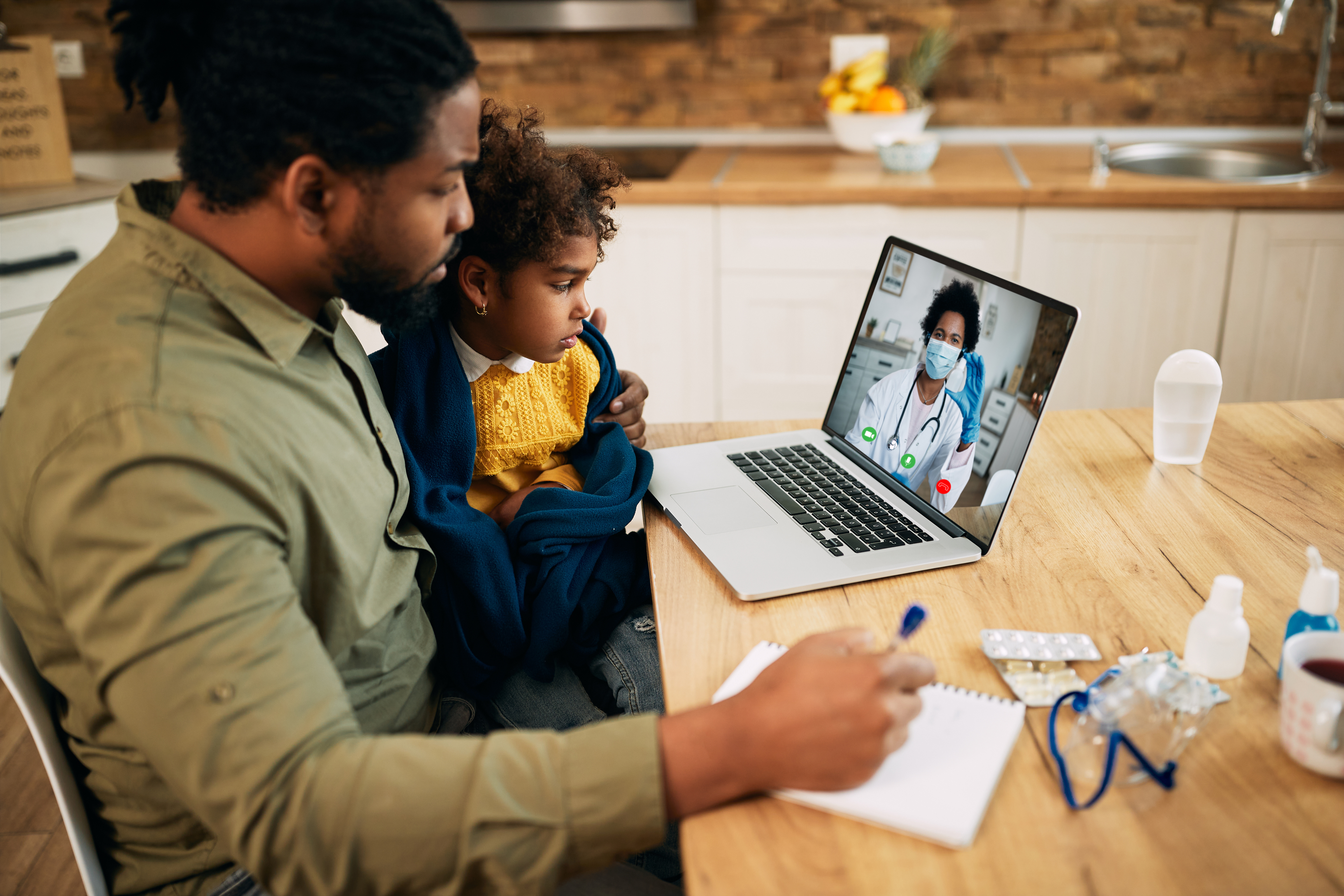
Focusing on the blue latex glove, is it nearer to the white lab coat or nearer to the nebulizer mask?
the white lab coat

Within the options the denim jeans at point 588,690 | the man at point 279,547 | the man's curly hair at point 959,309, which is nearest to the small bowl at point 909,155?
the man's curly hair at point 959,309

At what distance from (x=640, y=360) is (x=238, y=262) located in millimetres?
1944

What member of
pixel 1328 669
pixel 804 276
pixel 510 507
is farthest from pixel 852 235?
pixel 1328 669

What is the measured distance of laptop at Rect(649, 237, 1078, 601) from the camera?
1.04 meters

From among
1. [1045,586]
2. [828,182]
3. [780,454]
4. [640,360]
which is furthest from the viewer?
[640,360]

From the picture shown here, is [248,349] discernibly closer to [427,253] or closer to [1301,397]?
[427,253]

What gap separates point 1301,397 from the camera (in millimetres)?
2566

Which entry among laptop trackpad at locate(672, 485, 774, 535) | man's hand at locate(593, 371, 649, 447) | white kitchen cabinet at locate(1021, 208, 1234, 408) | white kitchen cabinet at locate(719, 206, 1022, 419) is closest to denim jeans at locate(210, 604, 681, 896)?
laptop trackpad at locate(672, 485, 774, 535)

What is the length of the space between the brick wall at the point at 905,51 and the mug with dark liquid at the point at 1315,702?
8.28ft

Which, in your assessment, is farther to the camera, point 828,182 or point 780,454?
point 828,182

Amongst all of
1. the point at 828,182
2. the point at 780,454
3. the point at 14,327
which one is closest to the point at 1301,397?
the point at 828,182

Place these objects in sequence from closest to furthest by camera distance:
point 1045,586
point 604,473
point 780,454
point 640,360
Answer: point 1045,586
point 604,473
point 780,454
point 640,360

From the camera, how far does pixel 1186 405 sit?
127 centimetres

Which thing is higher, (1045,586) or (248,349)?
(248,349)
